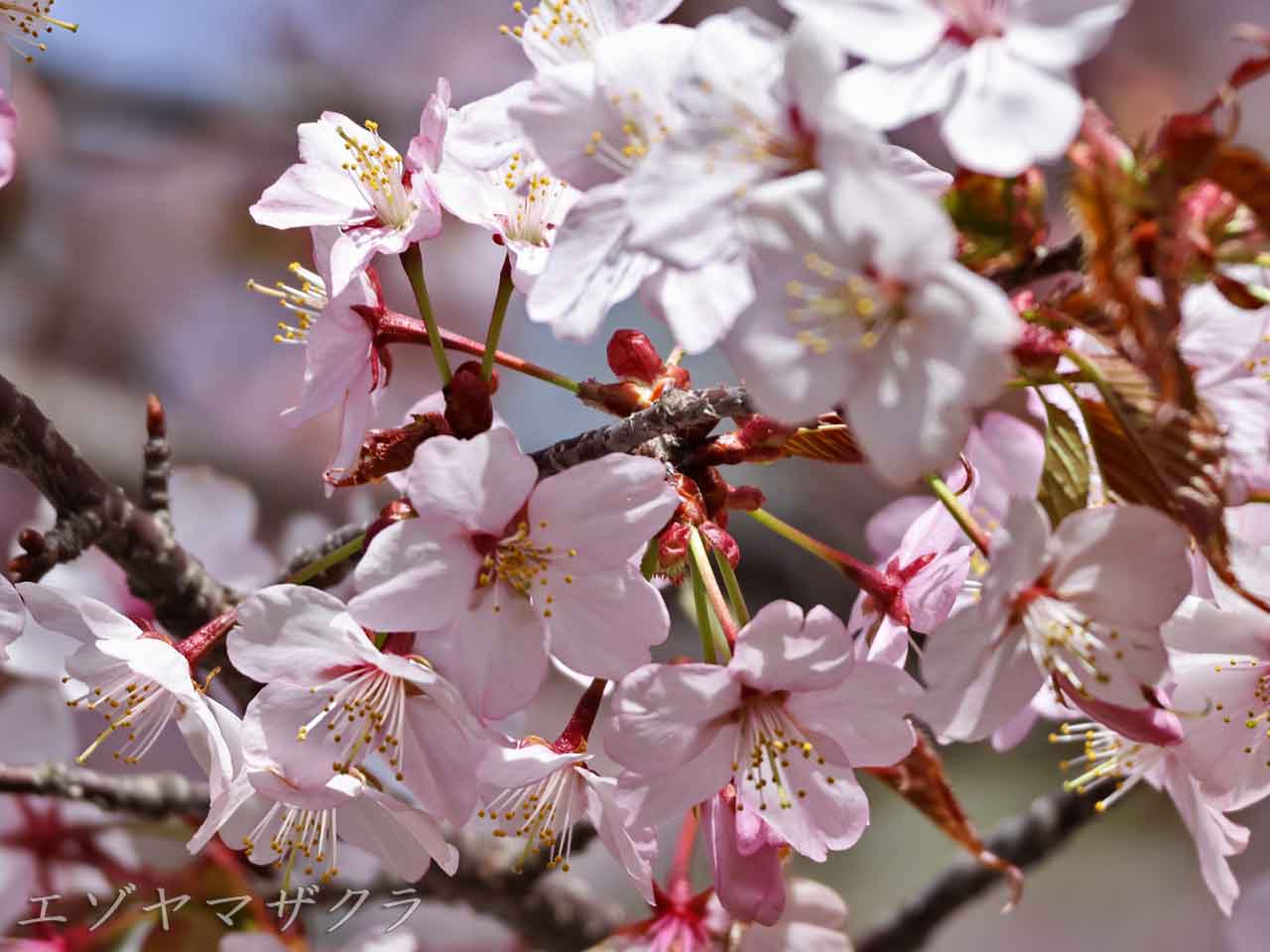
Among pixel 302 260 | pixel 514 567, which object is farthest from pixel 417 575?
pixel 302 260

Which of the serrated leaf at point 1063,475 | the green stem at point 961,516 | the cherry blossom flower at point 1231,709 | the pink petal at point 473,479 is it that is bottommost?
the cherry blossom flower at point 1231,709

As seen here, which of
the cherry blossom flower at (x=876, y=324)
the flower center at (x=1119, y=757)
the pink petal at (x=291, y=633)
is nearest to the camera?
the cherry blossom flower at (x=876, y=324)

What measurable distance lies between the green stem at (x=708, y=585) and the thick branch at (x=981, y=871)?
1.68 feet

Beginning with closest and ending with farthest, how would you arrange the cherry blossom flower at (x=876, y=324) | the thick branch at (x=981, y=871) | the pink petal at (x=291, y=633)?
the cherry blossom flower at (x=876, y=324)
the pink petal at (x=291, y=633)
the thick branch at (x=981, y=871)

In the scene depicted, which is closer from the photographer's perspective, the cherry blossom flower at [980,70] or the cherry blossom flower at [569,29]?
the cherry blossom flower at [980,70]

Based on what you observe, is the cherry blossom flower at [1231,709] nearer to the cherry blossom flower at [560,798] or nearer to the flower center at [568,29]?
the cherry blossom flower at [560,798]

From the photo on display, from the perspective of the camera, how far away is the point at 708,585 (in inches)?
18.2

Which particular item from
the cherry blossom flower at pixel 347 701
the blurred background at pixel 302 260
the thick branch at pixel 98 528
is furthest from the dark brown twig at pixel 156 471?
the blurred background at pixel 302 260

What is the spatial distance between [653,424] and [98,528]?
1.05ft

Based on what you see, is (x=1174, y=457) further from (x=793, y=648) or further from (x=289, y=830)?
(x=289, y=830)

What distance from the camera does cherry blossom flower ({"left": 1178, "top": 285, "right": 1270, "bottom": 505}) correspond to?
377 mm

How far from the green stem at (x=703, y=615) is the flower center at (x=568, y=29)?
0.66 feet

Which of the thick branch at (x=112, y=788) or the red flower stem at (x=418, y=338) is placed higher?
the red flower stem at (x=418, y=338)

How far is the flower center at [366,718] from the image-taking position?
1.50 feet
